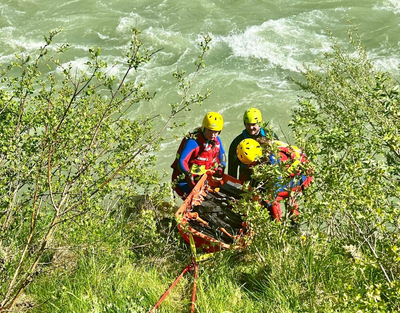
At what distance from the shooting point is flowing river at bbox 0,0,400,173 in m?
10.8

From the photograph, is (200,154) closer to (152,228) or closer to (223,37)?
(152,228)

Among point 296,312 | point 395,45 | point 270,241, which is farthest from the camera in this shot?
point 395,45

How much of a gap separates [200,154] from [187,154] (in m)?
0.22

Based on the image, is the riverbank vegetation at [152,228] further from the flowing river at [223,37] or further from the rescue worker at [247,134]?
the flowing river at [223,37]

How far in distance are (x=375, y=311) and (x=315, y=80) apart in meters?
4.61

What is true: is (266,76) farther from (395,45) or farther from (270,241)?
(270,241)

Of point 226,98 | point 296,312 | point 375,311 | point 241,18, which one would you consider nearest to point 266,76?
point 226,98

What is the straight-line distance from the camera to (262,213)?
3.77 m

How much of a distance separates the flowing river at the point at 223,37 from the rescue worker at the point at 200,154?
335 centimetres

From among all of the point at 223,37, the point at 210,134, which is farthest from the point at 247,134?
the point at 223,37

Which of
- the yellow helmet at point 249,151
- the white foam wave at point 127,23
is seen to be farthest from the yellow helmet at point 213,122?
the white foam wave at point 127,23

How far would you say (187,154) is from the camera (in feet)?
19.4

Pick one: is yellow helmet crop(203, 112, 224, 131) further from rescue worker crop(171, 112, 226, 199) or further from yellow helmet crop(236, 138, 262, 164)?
yellow helmet crop(236, 138, 262, 164)

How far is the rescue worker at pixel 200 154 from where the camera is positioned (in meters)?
5.85
